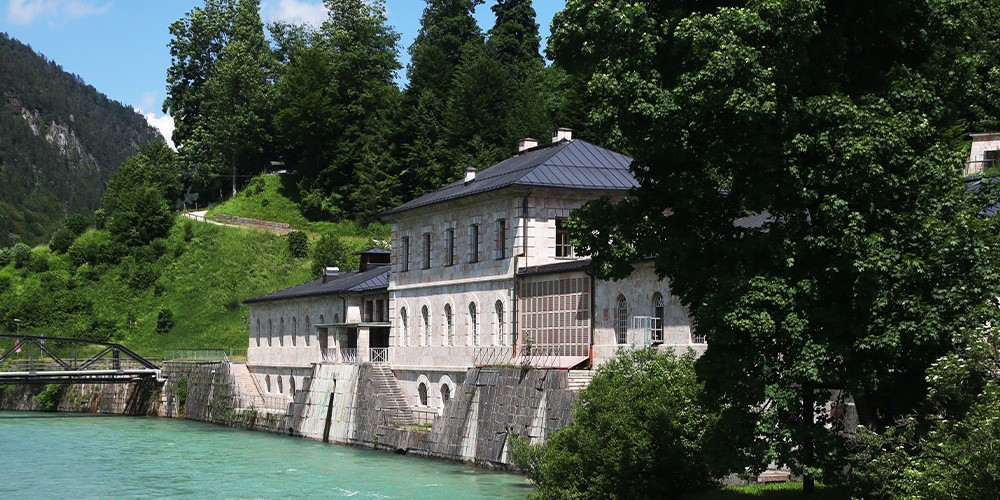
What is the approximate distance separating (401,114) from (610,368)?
6339cm

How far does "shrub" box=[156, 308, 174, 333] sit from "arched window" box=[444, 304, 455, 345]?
3413 cm

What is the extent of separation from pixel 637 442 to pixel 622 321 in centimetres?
1192

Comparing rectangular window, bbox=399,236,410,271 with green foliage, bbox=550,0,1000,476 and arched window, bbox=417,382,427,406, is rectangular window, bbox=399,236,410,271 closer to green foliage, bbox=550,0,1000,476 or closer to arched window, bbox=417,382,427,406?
arched window, bbox=417,382,427,406

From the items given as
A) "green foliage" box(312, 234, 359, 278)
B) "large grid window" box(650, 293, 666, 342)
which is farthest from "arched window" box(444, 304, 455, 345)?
"green foliage" box(312, 234, 359, 278)

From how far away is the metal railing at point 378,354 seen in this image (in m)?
50.6

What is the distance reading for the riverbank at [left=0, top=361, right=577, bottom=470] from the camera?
35.7m

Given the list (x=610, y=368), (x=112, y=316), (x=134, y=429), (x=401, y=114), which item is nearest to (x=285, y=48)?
(x=401, y=114)

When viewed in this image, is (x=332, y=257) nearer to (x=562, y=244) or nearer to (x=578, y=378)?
(x=562, y=244)

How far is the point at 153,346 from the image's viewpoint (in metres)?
74.2

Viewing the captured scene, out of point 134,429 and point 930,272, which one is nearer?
point 930,272

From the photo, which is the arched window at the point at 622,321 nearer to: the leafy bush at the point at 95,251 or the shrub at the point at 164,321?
the shrub at the point at 164,321

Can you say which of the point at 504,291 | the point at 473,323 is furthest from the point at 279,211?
the point at 504,291

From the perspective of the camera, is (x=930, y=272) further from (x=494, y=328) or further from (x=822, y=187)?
(x=494, y=328)

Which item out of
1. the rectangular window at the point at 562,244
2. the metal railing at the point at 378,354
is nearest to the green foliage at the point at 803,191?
the rectangular window at the point at 562,244
